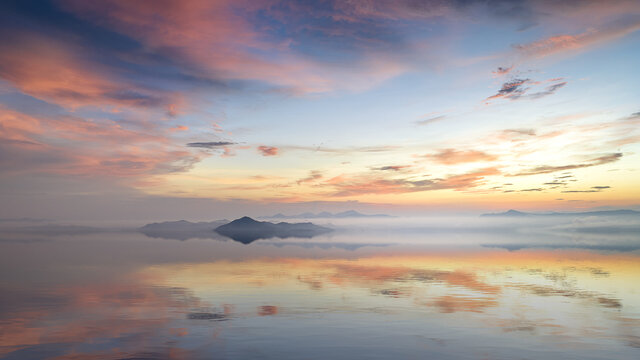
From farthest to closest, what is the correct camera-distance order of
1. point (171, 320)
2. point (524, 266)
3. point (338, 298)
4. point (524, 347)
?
point (524, 266) → point (338, 298) → point (171, 320) → point (524, 347)

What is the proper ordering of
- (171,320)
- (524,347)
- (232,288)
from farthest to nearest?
(232,288), (171,320), (524,347)

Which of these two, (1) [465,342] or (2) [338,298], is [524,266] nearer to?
(2) [338,298]

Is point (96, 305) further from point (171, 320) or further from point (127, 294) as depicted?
point (171, 320)

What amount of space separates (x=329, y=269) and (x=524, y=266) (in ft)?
117

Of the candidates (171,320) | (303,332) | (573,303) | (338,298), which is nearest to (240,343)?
(303,332)

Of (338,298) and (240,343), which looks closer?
(240,343)

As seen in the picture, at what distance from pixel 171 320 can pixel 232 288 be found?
16.1 meters

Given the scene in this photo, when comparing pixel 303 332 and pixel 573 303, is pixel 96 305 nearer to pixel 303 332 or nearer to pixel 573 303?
pixel 303 332

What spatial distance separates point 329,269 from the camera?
68750mm

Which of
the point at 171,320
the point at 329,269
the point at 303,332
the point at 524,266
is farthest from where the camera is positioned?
the point at 524,266

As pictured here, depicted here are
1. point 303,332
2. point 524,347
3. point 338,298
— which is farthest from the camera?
point 338,298

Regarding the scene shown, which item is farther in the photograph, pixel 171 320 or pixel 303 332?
pixel 171 320

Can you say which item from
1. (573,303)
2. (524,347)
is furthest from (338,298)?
(573,303)

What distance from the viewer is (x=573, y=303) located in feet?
129
